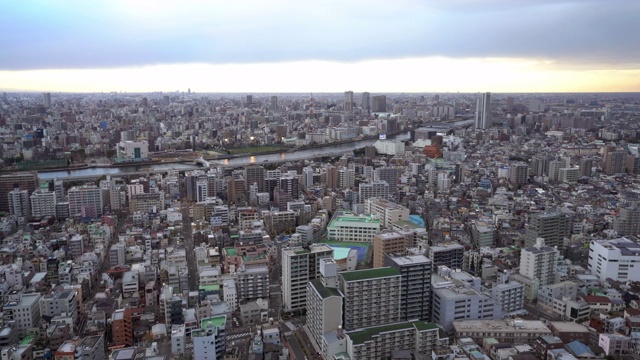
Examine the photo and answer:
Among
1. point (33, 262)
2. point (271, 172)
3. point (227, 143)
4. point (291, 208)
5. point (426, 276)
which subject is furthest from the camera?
point (227, 143)

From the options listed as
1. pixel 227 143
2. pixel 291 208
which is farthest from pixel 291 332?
pixel 227 143

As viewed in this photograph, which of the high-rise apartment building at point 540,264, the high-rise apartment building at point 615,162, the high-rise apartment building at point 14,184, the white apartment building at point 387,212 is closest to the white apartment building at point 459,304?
the high-rise apartment building at point 540,264

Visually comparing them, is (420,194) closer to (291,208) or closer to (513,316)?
(291,208)

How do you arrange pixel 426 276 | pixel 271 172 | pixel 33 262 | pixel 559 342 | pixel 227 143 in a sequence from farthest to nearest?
pixel 227 143
pixel 271 172
pixel 33 262
pixel 426 276
pixel 559 342

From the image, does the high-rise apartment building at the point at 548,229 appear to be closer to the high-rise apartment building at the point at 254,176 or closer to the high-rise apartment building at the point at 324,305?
the high-rise apartment building at the point at 324,305

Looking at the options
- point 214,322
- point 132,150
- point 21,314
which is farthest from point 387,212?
point 132,150

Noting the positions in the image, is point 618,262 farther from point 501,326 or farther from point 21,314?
point 21,314
